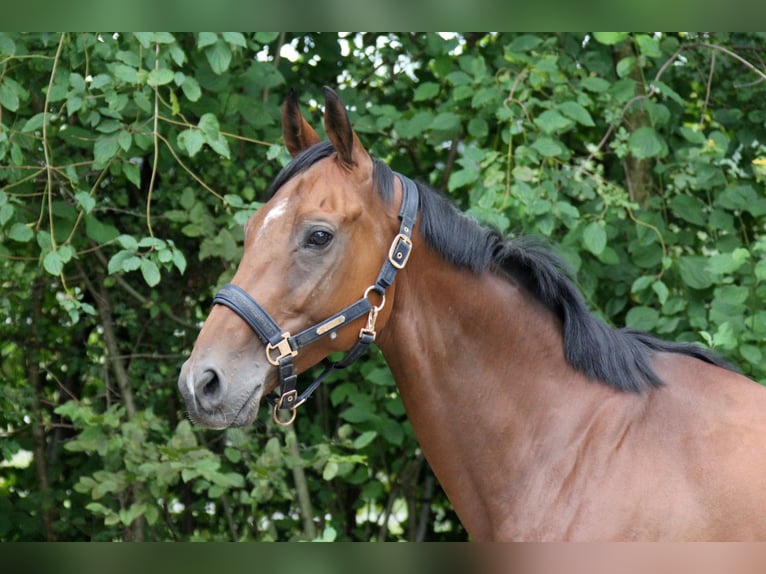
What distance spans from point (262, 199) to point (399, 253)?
8.29 feet

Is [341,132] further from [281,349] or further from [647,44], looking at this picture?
[647,44]

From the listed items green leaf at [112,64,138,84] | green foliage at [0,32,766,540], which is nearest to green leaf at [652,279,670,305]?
green foliage at [0,32,766,540]

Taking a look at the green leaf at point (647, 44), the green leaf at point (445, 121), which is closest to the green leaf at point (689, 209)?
the green leaf at point (647, 44)

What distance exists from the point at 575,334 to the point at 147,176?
3.21 metres

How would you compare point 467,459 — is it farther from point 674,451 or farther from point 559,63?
point 559,63

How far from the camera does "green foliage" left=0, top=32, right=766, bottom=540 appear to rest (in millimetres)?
3457

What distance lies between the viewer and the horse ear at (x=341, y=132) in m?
2.31

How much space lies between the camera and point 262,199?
4.70 meters

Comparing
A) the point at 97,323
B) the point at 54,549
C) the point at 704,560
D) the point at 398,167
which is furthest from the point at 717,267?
the point at 97,323

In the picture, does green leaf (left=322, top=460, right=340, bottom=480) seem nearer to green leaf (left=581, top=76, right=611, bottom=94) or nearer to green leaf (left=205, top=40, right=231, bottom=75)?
green leaf (left=205, top=40, right=231, bottom=75)

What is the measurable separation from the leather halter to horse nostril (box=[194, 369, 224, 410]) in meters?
0.15

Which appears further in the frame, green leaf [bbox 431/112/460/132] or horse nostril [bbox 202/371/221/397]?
green leaf [bbox 431/112/460/132]

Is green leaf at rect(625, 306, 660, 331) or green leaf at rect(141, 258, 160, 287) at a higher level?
green leaf at rect(141, 258, 160, 287)

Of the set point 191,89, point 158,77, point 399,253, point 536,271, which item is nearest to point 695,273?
point 536,271
